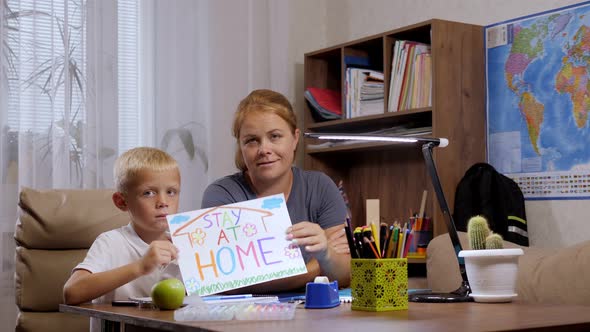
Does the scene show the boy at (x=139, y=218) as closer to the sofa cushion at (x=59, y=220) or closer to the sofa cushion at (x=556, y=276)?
the sofa cushion at (x=59, y=220)

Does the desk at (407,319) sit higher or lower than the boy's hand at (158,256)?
lower

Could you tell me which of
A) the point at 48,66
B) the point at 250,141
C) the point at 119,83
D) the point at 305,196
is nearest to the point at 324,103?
the point at 119,83

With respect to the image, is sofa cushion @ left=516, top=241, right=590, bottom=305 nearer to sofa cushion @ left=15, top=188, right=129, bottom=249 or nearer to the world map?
the world map

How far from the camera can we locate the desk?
3.94 ft

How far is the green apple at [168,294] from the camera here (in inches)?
58.4

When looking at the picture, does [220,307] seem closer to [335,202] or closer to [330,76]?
[335,202]

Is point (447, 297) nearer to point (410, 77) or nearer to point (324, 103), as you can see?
point (410, 77)

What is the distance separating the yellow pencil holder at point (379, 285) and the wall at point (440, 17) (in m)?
1.63

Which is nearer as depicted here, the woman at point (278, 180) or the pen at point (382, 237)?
the pen at point (382, 237)

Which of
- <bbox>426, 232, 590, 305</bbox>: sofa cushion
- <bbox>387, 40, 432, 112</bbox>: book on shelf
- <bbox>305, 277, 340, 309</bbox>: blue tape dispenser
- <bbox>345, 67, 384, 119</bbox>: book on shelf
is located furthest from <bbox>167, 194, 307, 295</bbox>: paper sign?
<bbox>345, 67, 384, 119</bbox>: book on shelf

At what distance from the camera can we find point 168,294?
1482 millimetres

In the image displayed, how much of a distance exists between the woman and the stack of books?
4.63 feet

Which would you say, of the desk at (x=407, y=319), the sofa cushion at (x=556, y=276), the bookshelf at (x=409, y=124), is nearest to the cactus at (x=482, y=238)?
the desk at (x=407, y=319)

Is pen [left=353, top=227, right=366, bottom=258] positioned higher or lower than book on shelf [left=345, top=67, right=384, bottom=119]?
lower
